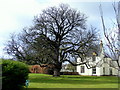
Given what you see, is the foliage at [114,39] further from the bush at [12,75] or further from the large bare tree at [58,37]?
the large bare tree at [58,37]

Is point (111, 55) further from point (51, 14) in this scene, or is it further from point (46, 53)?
point (51, 14)

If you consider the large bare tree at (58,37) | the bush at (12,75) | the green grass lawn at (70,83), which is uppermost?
the large bare tree at (58,37)

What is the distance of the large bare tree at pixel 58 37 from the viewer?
30.7 metres

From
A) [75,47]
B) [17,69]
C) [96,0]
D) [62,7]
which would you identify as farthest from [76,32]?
[96,0]

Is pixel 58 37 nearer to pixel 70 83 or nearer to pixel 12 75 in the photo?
pixel 70 83

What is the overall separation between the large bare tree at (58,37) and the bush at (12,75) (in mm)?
19190

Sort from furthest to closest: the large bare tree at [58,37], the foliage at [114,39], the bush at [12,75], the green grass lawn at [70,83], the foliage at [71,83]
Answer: the large bare tree at [58,37]
the green grass lawn at [70,83]
the foliage at [71,83]
the bush at [12,75]
the foliage at [114,39]

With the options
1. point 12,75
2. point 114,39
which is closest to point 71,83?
point 12,75

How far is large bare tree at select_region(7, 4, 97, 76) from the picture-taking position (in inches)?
1207

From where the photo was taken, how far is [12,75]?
9.51 m

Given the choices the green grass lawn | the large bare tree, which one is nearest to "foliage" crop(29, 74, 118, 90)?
the green grass lawn

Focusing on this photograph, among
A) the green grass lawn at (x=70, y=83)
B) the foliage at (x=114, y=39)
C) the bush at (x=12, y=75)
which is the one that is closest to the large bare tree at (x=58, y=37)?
the green grass lawn at (x=70, y=83)

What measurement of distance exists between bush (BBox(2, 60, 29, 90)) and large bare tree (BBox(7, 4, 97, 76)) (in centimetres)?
1919

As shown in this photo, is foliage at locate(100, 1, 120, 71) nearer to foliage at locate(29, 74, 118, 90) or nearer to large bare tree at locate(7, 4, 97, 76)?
foliage at locate(29, 74, 118, 90)
